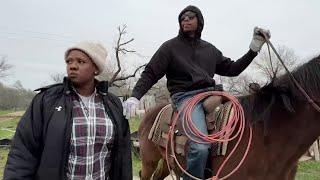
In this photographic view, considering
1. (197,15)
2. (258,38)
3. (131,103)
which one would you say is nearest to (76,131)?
(131,103)

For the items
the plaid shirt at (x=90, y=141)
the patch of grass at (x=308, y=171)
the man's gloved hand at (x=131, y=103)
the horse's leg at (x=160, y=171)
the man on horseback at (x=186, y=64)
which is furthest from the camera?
the patch of grass at (x=308, y=171)

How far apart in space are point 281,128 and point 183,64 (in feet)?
4.07

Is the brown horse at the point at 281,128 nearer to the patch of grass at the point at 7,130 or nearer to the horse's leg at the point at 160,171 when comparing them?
the horse's leg at the point at 160,171

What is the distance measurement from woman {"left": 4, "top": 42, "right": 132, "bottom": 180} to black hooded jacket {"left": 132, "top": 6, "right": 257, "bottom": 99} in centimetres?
181

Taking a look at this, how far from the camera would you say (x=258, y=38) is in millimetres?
4453

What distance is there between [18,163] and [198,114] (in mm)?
2389

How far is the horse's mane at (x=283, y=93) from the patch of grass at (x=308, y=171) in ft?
16.5

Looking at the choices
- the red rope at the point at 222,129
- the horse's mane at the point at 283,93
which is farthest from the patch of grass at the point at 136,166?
the horse's mane at the point at 283,93

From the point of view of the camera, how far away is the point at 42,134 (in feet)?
8.36

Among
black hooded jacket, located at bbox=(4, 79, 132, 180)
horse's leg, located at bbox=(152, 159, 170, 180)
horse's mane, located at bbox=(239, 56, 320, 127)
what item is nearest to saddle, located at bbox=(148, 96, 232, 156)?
horse's mane, located at bbox=(239, 56, 320, 127)

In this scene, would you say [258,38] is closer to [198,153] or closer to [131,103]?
[198,153]

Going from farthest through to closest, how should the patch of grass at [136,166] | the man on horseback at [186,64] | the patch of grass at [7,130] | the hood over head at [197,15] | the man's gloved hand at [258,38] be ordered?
the patch of grass at [7,130] → the patch of grass at [136,166] → the hood over head at [197,15] → the man on horseback at [186,64] → the man's gloved hand at [258,38]

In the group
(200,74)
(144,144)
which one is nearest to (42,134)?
(200,74)

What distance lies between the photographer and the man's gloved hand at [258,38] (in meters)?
4.31
